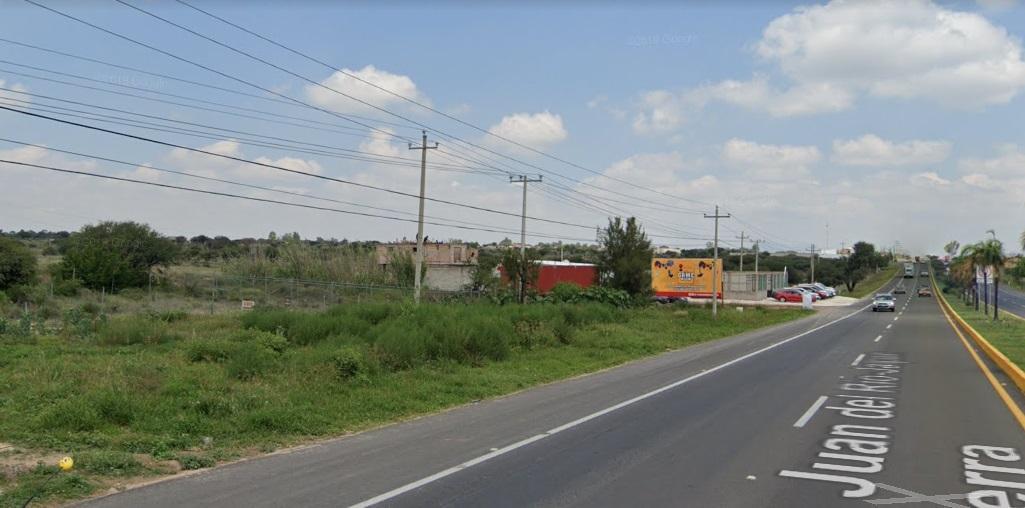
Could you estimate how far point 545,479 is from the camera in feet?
25.6

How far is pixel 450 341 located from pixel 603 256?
29160mm

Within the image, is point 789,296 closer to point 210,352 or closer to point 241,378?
point 210,352

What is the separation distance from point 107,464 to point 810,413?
973cm

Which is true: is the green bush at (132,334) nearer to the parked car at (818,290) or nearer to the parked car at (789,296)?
the parked car at (789,296)

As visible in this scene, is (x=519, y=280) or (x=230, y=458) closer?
(x=230, y=458)

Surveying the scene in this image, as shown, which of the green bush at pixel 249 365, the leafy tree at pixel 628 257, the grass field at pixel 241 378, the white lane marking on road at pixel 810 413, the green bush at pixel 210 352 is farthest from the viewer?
the leafy tree at pixel 628 257

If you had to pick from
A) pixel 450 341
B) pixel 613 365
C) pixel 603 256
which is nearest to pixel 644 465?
pixel 450 341

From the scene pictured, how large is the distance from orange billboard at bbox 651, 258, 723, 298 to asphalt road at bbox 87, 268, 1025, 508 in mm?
43795

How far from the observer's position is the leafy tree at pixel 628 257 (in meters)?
45.9

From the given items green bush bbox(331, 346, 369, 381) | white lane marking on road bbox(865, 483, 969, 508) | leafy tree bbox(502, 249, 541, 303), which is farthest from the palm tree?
white lane marking on road bbox(865, 483, 969, 508)

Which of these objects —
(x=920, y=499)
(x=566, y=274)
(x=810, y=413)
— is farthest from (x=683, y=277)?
(x=920, y=499)

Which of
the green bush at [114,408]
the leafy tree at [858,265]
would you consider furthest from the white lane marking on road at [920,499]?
the leafy tree at [858,265]

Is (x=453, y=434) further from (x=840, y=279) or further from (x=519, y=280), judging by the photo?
(x=840, y=279)

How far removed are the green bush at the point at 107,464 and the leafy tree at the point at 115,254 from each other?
156ft
